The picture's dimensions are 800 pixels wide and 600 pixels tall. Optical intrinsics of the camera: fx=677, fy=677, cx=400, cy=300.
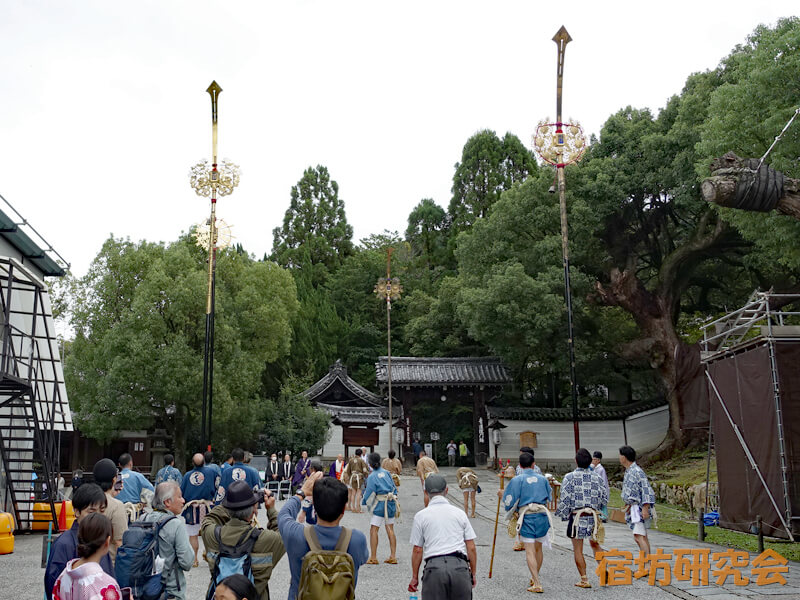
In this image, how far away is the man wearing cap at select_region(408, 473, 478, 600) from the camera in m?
5.18

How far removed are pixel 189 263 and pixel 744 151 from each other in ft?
63.4

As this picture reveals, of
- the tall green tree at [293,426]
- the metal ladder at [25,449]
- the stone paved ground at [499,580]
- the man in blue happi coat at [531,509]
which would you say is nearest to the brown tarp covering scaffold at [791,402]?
the stone paved ground at [499,580]

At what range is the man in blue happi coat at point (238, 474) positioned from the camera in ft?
31.9

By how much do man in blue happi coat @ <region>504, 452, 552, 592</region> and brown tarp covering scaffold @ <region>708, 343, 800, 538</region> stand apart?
4.16m

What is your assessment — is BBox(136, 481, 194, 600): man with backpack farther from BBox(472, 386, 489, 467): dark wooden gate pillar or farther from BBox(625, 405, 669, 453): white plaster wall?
BBox(625, 405, 669, 453): white plaster wall

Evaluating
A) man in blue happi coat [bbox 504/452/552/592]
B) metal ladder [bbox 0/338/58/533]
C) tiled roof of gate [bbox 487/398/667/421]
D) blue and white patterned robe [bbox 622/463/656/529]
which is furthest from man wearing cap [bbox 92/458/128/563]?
tiled roof of gate [bbox 487/398/667/421]

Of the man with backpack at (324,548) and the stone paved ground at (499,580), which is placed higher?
the man with backpack at (324,548)

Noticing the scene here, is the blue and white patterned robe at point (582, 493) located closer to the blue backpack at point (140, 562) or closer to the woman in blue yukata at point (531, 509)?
the woman in blue yukata at point (531, 509)

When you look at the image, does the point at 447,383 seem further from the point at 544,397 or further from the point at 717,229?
the point at 717,229

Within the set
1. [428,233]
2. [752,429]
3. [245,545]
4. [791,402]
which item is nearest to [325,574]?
[245,545]

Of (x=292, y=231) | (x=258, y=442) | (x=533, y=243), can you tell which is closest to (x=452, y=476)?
(x=258, y=442)

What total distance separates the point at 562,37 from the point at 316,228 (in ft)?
116

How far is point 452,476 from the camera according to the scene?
29344 millimetres

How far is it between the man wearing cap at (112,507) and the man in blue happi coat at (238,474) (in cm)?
384
